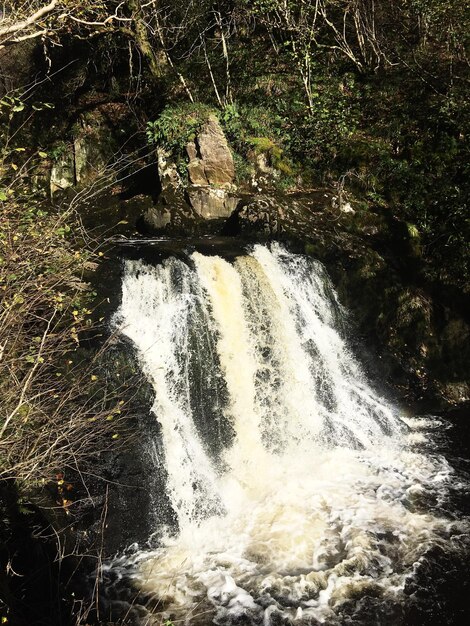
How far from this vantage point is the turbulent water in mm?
5211

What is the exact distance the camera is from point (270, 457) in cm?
720

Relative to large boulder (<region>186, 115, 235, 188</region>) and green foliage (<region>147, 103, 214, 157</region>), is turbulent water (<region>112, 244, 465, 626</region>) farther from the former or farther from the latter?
green foliage (<region>147, 103, 214, 157</region>)

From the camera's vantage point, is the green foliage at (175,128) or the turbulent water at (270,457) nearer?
the turbulent water at (270,457)

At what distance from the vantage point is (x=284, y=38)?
1411cm

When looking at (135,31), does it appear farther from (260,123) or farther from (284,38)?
(284,38)

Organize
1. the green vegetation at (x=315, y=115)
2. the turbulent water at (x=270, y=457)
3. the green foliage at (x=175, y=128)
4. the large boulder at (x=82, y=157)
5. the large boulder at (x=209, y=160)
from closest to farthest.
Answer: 1. the turbulent water at (x=270, y=457)
2. the green vegetation at (x=315, y=115)
3. the large boulder at (x=209, y=160)
4. the green foliage at (x=175, y=128)
5. the large boulder at (x=82, y=157)

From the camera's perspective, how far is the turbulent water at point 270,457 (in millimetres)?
5211

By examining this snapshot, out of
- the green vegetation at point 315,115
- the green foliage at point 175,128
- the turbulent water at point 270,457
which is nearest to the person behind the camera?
the turbulent water at point 270,457

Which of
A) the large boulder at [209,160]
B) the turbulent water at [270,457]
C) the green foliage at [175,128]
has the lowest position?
the turbulent water at [270,457]

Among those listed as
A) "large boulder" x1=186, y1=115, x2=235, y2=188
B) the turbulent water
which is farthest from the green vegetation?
the turbulent water

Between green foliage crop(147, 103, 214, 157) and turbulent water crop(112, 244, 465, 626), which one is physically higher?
green foliage crop(147, 103, 214, 157)

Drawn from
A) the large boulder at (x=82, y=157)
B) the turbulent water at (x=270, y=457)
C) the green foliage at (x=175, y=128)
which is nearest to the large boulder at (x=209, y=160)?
the green foliage at (x=175, y=128)

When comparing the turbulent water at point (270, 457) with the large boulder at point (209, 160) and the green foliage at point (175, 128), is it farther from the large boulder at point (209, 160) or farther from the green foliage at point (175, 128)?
the green foliage at point (175, 128)

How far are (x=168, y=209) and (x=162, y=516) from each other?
19.2ft
